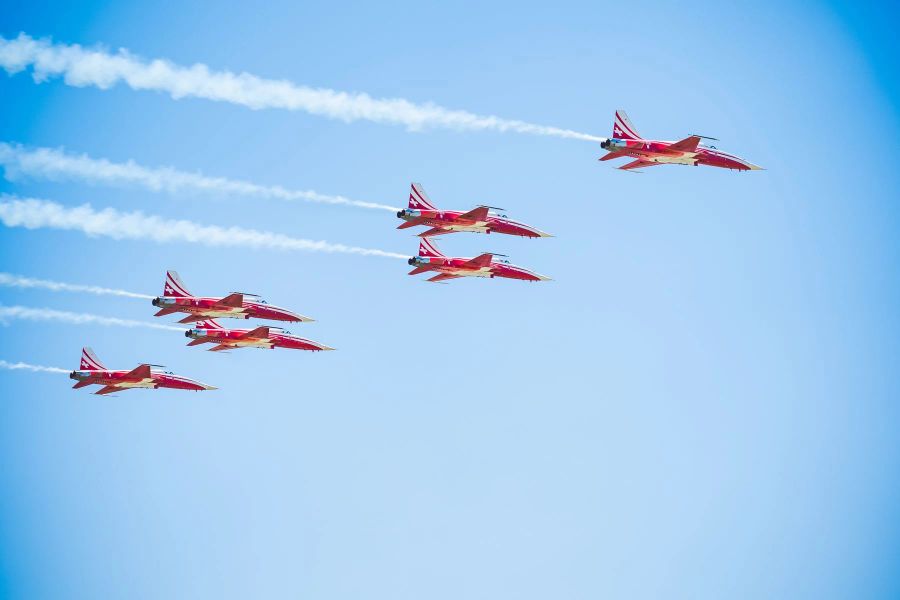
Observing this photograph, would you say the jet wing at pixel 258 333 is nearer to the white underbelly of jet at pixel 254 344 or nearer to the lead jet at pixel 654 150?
the white underbelly of jet at pixel 254 344

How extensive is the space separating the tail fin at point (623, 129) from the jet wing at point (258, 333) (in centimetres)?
2782

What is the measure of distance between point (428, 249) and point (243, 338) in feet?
47.2

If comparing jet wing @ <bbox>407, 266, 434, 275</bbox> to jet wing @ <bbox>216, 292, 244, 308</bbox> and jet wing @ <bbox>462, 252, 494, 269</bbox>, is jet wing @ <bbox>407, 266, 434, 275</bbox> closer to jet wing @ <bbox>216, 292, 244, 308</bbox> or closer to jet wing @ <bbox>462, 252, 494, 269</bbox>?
jet wing @ <bbox>462, 252, 494, 269</bbox>

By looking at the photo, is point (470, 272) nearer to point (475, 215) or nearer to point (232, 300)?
point (475, 215)

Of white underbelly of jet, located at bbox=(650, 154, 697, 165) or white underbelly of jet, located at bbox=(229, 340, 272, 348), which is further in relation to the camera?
white underbelly of jet, located at bbox=(229, 340, 272, 348)

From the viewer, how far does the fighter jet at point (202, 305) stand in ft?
385

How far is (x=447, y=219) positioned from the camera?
392 feet

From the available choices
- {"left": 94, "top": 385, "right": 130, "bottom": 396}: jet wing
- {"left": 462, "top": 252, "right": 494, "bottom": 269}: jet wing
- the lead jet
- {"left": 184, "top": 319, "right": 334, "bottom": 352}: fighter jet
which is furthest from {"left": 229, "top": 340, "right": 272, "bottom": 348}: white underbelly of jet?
the lead jet

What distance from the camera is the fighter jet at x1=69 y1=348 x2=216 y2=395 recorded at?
12069 centimetres

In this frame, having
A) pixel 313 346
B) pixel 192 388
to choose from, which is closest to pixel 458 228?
pixel 313 346

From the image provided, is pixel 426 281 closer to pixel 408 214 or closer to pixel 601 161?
pixel 408 214

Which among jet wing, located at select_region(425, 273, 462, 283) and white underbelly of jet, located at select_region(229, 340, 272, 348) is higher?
jet wing, located at select_region(425, 273, 462, 283)

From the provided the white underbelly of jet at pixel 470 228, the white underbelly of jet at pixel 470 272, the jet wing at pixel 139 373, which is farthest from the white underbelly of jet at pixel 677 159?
the jet wing at pixel 139 373

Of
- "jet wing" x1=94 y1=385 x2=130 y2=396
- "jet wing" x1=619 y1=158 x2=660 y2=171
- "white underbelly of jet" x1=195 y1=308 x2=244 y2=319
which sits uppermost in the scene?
"jet wing" x1=619 y1=158 x2=660 y2=171
